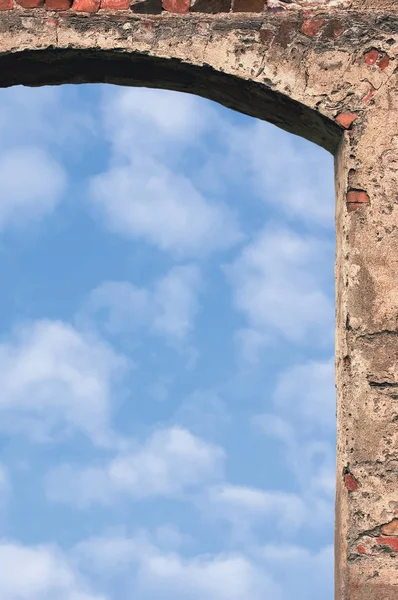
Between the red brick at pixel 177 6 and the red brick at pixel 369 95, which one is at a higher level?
the red brick at pixel 177 6

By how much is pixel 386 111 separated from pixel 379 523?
1.51 metres

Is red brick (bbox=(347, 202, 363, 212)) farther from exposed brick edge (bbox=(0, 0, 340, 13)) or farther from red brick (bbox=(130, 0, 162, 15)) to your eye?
red brick (bbox=(130, 0, 162, 15))

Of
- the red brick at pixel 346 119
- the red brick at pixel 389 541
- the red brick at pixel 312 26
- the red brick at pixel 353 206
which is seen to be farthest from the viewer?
the red brick at pixel 312 26

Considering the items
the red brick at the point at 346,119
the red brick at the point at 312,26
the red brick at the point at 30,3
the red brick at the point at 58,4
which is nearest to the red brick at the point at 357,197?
the red brick at the point at 346,119

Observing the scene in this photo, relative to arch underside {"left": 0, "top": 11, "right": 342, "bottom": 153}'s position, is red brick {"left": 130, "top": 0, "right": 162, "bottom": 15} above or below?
above

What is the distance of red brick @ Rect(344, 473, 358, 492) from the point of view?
3.55m

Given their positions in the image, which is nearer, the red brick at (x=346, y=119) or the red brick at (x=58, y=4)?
the red brick at (x=346, y=119)

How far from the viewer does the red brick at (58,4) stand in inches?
160

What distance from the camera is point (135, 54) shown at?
4.03m

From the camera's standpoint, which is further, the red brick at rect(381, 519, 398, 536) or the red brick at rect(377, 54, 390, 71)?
the red brick at rect(377, 54, 390, 71)

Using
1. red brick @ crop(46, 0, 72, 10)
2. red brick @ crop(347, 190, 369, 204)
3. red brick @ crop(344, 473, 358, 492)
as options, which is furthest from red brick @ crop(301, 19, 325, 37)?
red brick @ crop(344, 473, 358, 492)

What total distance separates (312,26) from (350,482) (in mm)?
1747

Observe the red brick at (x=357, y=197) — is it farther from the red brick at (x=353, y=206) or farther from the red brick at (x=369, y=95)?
the red brick at (x=369, y=95)

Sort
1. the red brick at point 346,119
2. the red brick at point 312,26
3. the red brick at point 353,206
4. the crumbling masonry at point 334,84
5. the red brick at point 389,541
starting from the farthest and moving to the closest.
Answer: the red brick at point 312,26, the red brick at point 346,119, the red brick at point 353,206, the crumbling masonry at point 334,84, the red brick at point 389,541
